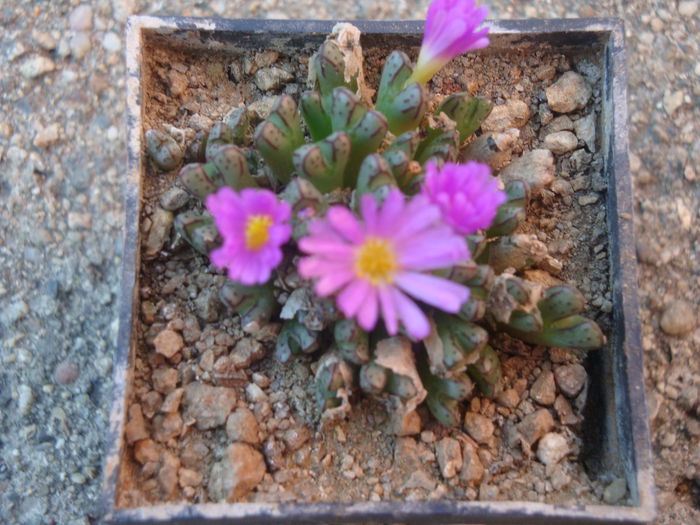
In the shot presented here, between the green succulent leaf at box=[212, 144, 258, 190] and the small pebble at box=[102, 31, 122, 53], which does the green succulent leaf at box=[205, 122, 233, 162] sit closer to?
the green succulent leaf at box=[212, 144, 258, 190]

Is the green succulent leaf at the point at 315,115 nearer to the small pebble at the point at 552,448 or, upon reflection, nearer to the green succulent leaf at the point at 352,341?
the green succulent leaf at the point at 352,341

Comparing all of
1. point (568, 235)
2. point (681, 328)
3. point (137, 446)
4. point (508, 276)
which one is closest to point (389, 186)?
point (508, 276)

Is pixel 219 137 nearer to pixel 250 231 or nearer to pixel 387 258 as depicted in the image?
pixel 250 231

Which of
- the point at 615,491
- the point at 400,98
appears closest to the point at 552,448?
the point at 615,491

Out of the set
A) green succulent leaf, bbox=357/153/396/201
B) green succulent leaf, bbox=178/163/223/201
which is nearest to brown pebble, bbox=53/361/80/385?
green succulent leaf, bbox=178/163/223/201

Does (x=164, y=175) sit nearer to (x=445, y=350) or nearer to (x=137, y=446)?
(x=137, y=446)

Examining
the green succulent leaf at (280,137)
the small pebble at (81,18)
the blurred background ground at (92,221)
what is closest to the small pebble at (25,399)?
the blurred background ground at (92,221)
